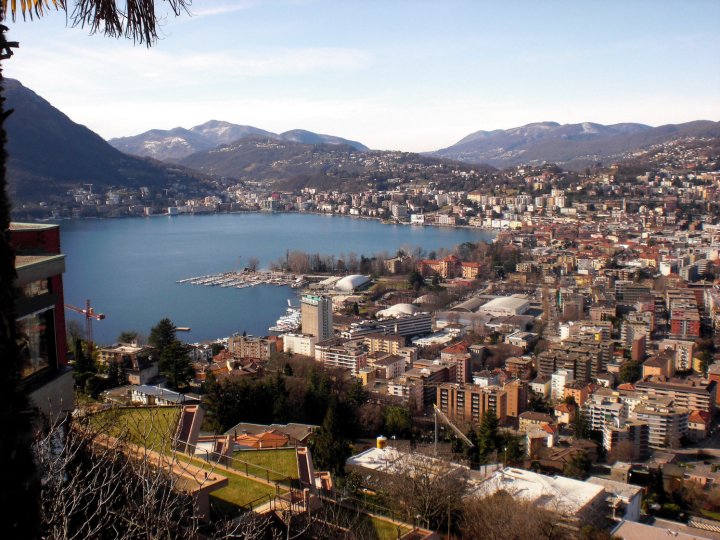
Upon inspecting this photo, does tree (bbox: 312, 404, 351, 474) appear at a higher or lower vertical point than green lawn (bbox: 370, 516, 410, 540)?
lower

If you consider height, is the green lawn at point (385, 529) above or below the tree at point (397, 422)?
above

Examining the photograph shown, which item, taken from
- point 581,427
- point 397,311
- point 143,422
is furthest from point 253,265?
point 143,422

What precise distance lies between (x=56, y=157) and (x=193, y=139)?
41.9 m

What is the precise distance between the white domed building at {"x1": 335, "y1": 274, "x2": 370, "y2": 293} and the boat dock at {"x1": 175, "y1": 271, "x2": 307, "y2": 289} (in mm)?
846

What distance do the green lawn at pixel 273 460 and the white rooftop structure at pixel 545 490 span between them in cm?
114

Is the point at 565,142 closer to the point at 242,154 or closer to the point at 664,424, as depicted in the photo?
the point at 242,154

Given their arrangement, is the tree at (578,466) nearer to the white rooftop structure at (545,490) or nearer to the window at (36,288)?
the white rooftop structure at (545,490)

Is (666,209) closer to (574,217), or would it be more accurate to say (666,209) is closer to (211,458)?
(574,217)

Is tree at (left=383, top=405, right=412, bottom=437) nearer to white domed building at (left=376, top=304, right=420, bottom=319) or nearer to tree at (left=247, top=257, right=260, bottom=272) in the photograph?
white domed building at (left=376, top=304, right=420, bottom=319)

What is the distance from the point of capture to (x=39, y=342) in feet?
3.38

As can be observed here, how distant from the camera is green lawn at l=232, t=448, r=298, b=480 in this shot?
161 centimetres

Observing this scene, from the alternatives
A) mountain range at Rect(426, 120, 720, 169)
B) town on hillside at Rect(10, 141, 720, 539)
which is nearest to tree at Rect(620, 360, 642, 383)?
town on hillside at Rect(10, 141, 720, 539)

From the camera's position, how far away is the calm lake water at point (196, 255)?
32.1ft

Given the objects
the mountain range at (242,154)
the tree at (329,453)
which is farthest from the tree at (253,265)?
the tree at (329,453)
